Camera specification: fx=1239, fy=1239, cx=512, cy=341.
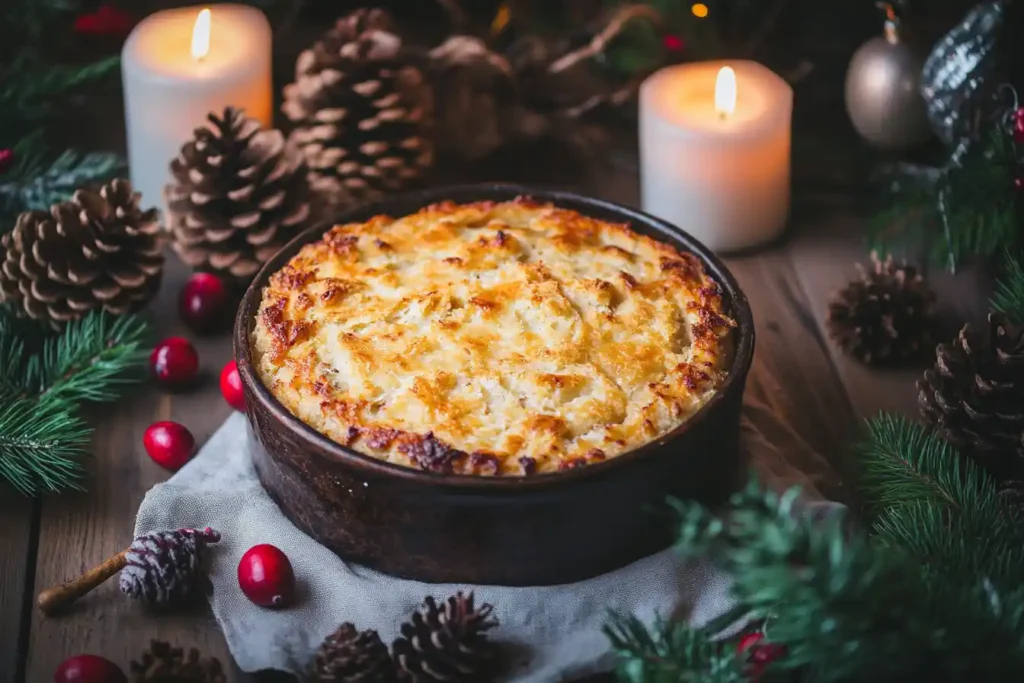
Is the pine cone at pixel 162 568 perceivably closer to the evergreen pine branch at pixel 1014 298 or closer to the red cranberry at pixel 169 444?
the red cranberry at pixel 169 444

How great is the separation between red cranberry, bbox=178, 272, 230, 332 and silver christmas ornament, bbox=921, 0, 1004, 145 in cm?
151

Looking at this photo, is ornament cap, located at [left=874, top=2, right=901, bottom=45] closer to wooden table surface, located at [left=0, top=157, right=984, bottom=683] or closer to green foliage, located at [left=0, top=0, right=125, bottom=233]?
wooden table surface, located at [left=0, top=157, right=984, bottom=683]

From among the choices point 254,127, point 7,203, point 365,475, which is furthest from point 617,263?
point 7,203

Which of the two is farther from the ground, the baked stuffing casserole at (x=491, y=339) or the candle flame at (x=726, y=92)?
the candle flame at (x=726, y=92)

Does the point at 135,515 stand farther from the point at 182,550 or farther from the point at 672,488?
the point at 672,488

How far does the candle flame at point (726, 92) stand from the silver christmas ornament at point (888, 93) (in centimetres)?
32

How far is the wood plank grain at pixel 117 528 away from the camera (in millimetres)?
1820

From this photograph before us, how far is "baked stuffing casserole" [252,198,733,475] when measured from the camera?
1.82m

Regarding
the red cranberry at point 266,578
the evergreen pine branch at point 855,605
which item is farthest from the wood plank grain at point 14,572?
the evergreen pine branch at point 855,605

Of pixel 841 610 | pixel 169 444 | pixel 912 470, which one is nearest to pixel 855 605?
pixel 841 610

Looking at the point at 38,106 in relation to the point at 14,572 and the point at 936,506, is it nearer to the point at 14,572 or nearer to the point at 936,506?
the point at 14,572

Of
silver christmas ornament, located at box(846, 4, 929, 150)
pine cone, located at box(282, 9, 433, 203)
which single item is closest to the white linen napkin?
pine cone, located at box(282, 9, 433, 203)

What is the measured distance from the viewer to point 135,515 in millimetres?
2080

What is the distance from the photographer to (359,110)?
2.73 m
